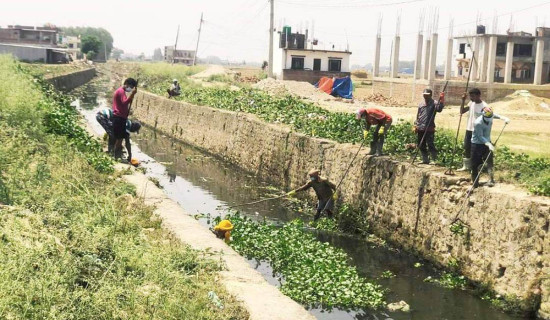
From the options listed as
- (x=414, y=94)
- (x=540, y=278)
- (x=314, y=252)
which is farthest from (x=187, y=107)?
(x=540, y=278)

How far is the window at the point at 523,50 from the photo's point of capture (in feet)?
146

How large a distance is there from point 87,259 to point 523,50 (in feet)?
143

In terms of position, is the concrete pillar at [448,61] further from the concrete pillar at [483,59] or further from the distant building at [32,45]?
the distant building at [32,45]

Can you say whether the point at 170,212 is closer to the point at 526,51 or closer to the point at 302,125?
the point at 302,125

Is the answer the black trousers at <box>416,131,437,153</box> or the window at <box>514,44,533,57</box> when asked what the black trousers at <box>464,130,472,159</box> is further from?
the window at <box>514,44,533,57</box>

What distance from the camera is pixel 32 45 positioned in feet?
243

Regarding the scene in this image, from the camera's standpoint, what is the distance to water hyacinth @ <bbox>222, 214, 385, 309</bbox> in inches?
A: 345

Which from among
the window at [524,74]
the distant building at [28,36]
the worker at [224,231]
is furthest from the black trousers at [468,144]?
the distant building at [28,36]

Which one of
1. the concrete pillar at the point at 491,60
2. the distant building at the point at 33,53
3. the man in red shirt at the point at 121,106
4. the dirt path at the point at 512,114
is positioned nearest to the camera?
the man in red shirt at the point at 121,106

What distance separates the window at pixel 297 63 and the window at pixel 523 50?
14.3 metres

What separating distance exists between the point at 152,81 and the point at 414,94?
22.3 m

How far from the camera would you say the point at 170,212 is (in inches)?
373

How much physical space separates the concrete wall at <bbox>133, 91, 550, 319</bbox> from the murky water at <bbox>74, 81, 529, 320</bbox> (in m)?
0.41

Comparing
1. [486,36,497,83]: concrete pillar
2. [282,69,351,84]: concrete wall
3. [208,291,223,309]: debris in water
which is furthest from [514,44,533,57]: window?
[208,291,223,309]: debris in water
